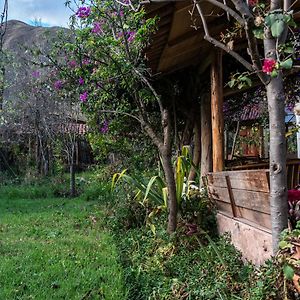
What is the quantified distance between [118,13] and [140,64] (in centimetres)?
63

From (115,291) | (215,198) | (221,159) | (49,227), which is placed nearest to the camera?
(115,291)

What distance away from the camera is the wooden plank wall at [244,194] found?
2.96m

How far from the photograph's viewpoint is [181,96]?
6301 mm

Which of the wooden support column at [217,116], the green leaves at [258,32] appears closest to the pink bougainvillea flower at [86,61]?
the wooden support column at [217,116]

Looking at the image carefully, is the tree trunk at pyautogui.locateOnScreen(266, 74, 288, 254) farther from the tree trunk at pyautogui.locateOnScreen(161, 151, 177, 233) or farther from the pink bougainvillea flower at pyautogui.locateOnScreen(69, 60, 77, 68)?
the pink bougainvillea flower at pyautogui.locateOnScreen(69, 60, 77, 68)

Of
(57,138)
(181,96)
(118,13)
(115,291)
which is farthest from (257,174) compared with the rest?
(57,138)

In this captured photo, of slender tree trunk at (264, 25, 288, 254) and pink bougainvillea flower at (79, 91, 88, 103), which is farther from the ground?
pink bougainvillea flower at (79, 91, 88, 103)

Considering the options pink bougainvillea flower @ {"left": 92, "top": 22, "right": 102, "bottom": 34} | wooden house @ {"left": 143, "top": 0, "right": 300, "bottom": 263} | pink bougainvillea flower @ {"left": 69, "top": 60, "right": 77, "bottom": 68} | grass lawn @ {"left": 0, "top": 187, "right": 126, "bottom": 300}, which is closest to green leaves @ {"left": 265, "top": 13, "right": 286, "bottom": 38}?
wooden house @ {"left": 143, "top": 0, "right": 300, "bottom": 263}

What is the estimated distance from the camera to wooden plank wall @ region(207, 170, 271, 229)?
296cm

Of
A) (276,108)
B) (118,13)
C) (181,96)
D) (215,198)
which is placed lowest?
(215,198)

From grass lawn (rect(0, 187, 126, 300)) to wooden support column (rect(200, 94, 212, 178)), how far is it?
5.08ft

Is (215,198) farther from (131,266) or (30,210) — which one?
(30,210)

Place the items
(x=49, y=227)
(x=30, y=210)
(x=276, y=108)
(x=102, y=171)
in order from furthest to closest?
(x=102, y=171)
(x=30, y=210)
(x=49, y=227)
(x=276, y=108)

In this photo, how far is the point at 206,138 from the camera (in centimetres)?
562
